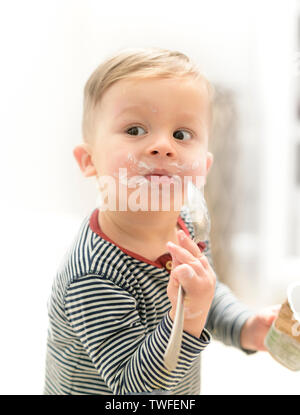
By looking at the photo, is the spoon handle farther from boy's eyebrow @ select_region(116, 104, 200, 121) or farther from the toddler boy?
boy's eyebrow @ select_region(116, 104, 200, 121)

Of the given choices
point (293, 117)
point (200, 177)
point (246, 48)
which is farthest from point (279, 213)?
point (200, 177)

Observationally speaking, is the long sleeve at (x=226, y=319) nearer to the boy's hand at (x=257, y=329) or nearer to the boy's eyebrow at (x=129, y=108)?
the boy's hand at (x=257, y=329)

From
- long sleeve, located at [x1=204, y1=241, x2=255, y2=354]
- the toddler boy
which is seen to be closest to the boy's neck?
the toddler boy

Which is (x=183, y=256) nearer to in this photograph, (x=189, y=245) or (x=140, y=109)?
(x=189, y=245)

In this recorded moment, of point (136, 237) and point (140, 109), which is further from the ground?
point (140, 109)

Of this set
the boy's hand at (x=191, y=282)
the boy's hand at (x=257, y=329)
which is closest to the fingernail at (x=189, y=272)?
the boy's hand at (x=191, y=282)

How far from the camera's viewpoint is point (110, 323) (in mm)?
344

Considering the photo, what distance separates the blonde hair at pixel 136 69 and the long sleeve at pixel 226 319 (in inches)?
8.2

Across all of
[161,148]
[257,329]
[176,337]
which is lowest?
[257,329]

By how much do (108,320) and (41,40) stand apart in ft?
0.93

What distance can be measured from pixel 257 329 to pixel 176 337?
0.22m

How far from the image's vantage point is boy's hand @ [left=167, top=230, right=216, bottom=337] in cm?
31

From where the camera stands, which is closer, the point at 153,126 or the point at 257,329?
the point at 153,126

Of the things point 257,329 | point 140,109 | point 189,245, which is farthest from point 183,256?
point 257,329
